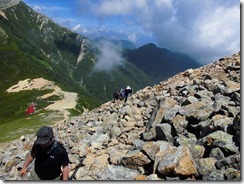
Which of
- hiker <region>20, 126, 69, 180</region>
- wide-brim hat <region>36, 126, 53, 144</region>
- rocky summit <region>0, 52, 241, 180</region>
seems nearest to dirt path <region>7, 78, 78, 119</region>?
rocky summit <region>0, 52, 241, 180</region>

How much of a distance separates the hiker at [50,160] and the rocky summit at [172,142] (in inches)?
98.3

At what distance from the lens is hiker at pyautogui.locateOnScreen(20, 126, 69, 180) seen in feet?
38.3

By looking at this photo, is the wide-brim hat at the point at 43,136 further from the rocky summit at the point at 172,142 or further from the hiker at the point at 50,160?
the rocky summit at the point at 172,142

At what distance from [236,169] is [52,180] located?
240 inches

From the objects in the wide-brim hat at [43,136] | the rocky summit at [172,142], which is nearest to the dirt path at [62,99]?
the rocky summit at [172,142]

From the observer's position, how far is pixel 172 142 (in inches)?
657

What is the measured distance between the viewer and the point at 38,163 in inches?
480

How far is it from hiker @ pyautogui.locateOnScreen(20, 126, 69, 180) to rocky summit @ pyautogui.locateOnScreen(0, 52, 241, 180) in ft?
8.19

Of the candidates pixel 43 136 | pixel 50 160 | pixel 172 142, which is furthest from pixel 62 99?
pixel 43 136

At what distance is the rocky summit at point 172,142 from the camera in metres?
12.9

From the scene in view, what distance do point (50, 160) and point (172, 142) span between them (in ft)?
22.2

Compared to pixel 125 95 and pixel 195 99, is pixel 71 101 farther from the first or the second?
pixel 195 99

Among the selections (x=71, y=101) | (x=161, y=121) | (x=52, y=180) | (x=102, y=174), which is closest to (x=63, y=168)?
(x=52, y=180)

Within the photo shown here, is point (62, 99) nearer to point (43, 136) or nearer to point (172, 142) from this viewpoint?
point (172, 142)
